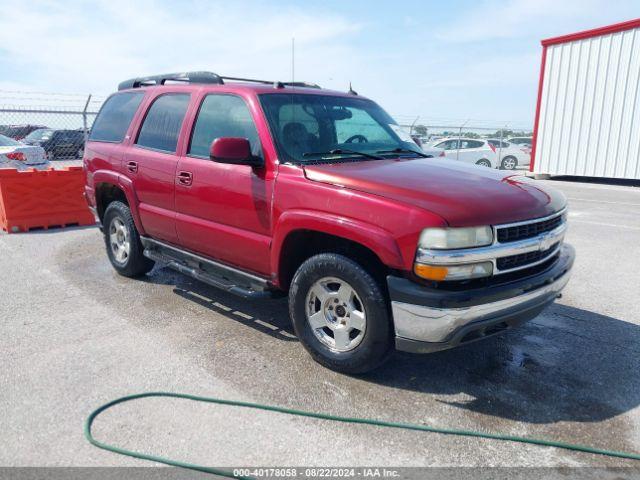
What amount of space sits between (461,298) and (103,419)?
218 centimetres

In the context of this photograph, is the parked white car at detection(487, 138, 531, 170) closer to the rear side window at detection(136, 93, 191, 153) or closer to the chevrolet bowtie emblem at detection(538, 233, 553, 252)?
the rear side window at detection(136, 93, 191, 153)

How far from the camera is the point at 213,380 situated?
3.38 metres

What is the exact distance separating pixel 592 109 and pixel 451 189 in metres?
16.1

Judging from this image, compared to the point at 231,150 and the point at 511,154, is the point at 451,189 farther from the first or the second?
the point at 511,154

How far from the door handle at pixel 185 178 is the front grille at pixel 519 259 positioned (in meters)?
2.59

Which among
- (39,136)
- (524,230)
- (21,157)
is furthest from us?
(39,136)

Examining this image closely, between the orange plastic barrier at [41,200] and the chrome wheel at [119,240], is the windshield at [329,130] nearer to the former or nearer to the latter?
the chrome wheel at [119,240]

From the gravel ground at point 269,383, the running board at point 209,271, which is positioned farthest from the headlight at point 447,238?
the running board at point 209,271

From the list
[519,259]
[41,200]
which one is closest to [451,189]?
[519,259]

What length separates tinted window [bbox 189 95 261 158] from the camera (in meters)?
3.94

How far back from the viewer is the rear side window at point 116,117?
5.31m

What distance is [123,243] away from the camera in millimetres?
5609

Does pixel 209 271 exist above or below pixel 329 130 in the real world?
below

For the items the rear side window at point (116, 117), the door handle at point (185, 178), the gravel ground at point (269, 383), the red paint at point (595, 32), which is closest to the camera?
the gravel ground at point (269, 383)
